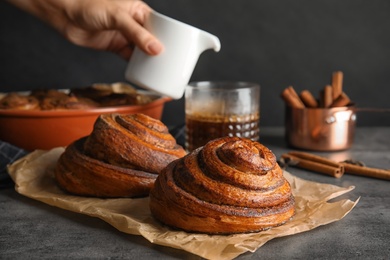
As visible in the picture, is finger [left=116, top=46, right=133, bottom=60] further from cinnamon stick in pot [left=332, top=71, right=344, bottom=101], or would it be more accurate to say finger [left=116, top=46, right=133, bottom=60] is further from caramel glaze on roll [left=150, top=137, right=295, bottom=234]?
caramel glaze on roll [left=150, top=137, right=295, bottom=234]

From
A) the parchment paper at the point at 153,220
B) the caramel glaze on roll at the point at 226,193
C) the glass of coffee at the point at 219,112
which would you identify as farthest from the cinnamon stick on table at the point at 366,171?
the caramel glaze on roll at the point at 226,193

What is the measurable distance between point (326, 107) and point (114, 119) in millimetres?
754

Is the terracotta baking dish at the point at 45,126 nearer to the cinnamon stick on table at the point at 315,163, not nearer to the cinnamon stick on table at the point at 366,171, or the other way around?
the cinnamon stick on table at the point at 315,163

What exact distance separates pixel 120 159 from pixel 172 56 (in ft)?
1.36

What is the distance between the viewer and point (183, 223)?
108 cm

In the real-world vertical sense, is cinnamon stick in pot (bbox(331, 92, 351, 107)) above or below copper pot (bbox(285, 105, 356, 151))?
Result: above

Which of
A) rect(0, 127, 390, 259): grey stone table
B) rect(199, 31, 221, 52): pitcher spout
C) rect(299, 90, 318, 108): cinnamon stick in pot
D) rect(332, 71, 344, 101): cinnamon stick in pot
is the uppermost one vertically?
rect(199, 31, 221, 52): pitcher spout

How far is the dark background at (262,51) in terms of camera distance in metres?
2.29

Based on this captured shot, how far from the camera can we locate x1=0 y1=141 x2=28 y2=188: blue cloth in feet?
4.77

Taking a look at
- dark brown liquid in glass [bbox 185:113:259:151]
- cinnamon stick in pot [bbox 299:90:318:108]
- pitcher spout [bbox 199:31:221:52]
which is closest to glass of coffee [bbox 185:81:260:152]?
dark brown liquid in glass [bbox 185:113:259:151]

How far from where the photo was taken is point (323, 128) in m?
1.78

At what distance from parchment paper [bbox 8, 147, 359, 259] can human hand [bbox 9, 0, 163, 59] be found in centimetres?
40

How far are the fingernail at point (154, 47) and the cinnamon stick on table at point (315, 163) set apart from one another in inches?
17.6

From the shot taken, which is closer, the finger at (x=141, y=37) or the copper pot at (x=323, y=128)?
the finger at (x=141, y=37)
